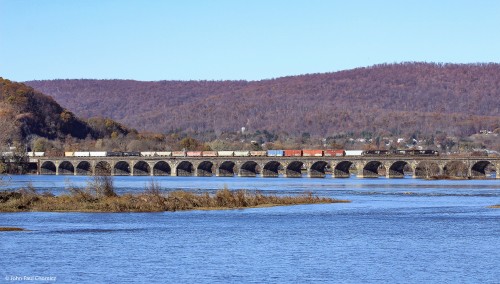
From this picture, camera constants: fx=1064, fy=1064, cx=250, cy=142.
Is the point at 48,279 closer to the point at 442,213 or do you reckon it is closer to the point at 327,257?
the point at 327,257

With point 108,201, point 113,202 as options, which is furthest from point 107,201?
point 113,202

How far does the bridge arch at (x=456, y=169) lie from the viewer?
190038 millimetres

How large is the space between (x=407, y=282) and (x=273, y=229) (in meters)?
23.5

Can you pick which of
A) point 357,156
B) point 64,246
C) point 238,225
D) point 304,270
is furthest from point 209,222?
point 357,156

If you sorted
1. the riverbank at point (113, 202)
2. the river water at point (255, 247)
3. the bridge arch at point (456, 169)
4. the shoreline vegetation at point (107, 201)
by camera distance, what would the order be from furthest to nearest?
the bridge arch at point (456, 169) < the shoreline vegetation at point (107, 201) < the riverbank at point (113, 202) < the river water at point (255, 247)

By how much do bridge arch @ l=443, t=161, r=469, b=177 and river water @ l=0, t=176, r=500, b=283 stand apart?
104 meters

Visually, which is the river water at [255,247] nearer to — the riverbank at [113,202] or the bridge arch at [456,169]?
the riverbank at [113,202]

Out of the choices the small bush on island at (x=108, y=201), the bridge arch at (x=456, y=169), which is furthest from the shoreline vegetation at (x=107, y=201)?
the bridge arch at (x=456, y=169)

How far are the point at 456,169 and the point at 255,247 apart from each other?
14106 cm

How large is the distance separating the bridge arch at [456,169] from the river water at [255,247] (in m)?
104

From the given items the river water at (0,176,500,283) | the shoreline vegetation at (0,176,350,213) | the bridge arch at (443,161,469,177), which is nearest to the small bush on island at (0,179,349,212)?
the shoreline vegetation at (0,176,350,213)

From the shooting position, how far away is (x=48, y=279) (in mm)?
44812

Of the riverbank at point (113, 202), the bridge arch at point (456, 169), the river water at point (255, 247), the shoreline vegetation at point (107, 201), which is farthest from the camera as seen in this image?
the bridge arch at point (456, 169)

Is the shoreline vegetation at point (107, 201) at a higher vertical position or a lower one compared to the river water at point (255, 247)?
higher
